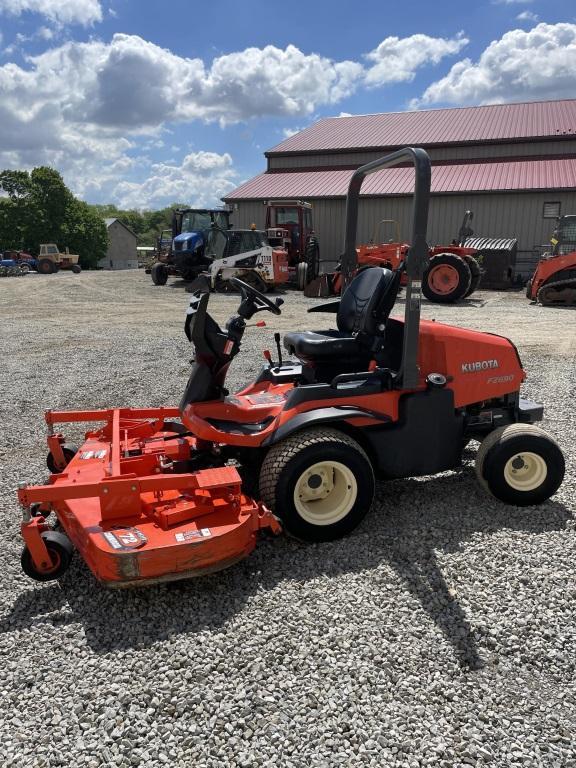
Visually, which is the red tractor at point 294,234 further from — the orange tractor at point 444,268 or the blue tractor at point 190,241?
the orange tractor at point 444,268

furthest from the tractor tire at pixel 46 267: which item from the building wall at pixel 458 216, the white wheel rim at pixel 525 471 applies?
the white wheel rim at pixel 525 471

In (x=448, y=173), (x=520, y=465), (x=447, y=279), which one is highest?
(x=448, y=173)

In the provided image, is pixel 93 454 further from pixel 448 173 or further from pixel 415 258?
pixel 448 173

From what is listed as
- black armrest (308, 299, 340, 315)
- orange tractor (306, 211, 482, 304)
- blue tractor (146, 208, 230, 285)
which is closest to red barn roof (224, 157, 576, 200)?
blue tractor (146, 208, 230, 285)

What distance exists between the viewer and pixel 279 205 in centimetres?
2033

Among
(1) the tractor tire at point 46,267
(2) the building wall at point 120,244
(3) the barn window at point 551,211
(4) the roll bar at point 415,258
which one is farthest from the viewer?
(2) the building wall at point 120,244

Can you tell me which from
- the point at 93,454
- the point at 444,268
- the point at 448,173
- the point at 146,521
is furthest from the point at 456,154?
the point at 146,521

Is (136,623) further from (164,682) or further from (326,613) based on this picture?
(326,613)

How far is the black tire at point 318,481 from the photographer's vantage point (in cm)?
339

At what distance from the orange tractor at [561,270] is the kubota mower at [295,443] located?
11767 mm

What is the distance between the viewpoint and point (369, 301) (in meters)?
3.95

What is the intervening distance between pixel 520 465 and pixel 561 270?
12.4 metres

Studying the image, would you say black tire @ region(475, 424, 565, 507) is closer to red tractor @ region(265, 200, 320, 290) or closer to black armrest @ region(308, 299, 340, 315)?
black armrest @ region(308, 299, 340, 315)

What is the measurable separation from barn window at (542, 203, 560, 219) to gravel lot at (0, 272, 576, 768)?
21.1m
